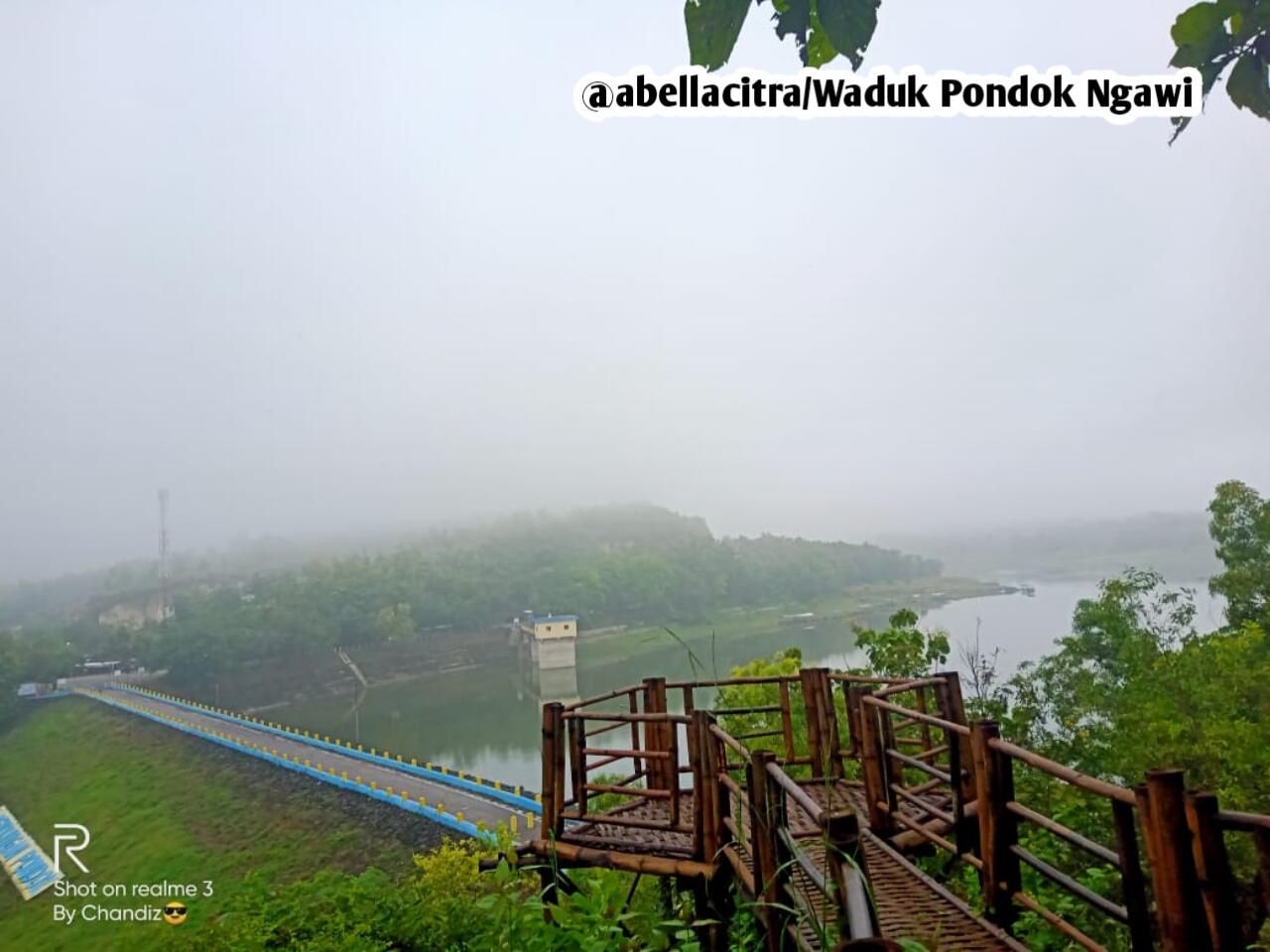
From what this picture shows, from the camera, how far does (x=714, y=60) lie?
1.07 metres

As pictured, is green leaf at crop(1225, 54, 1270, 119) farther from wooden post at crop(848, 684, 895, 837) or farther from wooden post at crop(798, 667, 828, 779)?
wooden post at crop(798, 667, 828, 779)

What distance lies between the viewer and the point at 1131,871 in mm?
1702

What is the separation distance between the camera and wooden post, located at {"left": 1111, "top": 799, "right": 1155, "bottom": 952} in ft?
5.55

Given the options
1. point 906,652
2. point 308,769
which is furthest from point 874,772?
point 308,769

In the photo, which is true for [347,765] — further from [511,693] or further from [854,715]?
[854,715]

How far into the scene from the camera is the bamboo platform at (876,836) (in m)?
1.47

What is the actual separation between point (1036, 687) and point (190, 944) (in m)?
8.85

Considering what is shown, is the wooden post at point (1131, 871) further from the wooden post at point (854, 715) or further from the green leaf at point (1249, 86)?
the wooden post at point (854, 715)

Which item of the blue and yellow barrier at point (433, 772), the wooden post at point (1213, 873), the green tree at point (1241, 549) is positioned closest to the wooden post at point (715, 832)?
the wooden post at point (1213, 873)

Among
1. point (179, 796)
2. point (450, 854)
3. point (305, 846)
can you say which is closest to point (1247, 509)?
point (450, 854)

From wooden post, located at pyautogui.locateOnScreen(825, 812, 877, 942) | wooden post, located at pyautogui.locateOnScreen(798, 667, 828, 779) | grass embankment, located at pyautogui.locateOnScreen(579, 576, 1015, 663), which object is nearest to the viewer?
wooden post, located at pyautogui.locateOnScreen(825, 812, 877, 942)

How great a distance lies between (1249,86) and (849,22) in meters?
0.60

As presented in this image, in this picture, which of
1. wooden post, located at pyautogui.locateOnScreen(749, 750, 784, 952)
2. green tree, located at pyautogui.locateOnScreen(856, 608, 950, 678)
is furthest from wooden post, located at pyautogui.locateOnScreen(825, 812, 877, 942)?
green tree, located at pyautogui.locateOnScreen(856, 608, 950, 678)

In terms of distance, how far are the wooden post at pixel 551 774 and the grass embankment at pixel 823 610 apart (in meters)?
26.1
